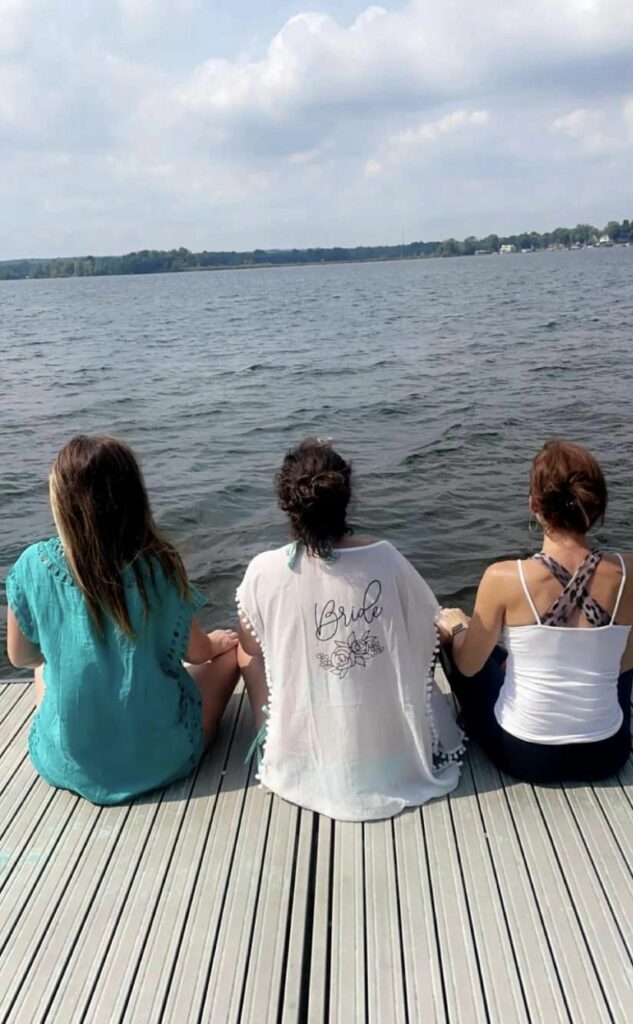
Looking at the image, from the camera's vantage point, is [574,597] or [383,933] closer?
[383,933]

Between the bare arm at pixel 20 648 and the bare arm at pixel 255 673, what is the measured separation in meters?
0.77

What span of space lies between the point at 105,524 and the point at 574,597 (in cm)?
161

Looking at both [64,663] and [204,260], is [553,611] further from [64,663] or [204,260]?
[204,260]

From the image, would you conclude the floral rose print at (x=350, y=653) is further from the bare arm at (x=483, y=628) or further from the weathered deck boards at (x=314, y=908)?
the weathered deck boards at (x=314, y=908)

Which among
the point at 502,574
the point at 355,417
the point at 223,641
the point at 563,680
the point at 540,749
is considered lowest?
the point at 355,417

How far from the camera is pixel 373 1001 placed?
7.51 ft

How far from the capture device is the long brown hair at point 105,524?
271cm

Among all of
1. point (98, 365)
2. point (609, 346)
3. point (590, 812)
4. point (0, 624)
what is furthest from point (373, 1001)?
point (98, 365)

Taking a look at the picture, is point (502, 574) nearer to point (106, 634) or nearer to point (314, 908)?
point (314, 908)

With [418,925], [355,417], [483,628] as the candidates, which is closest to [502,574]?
[483,628]

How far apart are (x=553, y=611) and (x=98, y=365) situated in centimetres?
2217

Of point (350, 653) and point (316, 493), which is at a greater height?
point (316, 493)

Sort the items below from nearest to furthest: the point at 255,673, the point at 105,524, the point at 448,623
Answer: the point at 105,524 < the point at 255,673 < the point at 448,623

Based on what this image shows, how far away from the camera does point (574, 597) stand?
2822 mm
